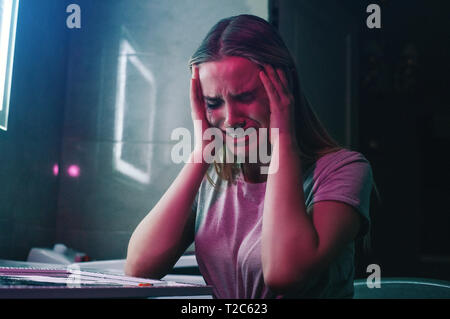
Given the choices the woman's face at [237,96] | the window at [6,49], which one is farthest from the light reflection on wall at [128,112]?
the woman's face at [237,96]

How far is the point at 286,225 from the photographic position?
576 mm

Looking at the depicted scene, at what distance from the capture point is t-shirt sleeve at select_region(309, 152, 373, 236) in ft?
1.97

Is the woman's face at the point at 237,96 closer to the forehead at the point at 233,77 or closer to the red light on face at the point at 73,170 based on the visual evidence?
the forehead at the point at 233,77

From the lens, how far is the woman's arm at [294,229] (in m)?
0.57

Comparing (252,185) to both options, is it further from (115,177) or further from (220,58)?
(115,177)

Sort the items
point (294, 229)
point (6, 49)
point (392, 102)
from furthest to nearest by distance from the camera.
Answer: point (392, 102) < point (6, 49) < point (294, 229)

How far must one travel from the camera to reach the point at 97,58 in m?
0.99

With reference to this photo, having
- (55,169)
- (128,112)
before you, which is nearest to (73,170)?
(55,169)

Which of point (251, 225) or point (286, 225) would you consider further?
point (251, 225)

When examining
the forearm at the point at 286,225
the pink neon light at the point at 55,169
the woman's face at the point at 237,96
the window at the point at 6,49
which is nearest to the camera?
the forearm at the point at 286,225

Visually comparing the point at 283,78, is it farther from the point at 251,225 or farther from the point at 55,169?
the point at 55,169

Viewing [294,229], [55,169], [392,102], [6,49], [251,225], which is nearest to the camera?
[294,229]

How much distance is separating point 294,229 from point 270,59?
11.2 inches
